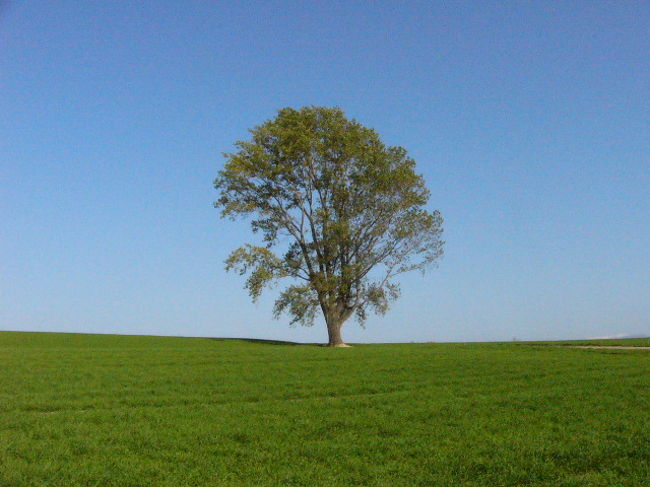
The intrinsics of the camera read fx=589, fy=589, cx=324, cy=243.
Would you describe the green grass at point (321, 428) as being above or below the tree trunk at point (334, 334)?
below

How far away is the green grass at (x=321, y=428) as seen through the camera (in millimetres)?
9352

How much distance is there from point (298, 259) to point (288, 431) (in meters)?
33.9

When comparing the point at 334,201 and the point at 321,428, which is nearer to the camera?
the point at 321,428

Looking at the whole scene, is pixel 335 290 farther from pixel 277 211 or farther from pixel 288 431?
pixel 288 431

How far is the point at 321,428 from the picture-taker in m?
12.4

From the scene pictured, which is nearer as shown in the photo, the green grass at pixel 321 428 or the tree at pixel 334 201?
the green grass at pixel 321 428

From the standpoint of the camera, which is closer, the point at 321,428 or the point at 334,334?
the point at 321,428

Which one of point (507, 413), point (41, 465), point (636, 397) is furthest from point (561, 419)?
point (41, 465)

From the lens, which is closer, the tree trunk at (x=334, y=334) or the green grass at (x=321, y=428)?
the green grass at (x=321, y=428)

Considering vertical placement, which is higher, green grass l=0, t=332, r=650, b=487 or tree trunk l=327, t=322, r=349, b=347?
tree trunk l=327, t=322, r=349, b=347

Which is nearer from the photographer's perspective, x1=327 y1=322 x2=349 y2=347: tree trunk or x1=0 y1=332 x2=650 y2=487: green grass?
x1=0 y1=332 x2=650 y2=487: green grass

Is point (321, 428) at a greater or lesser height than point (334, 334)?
lesser

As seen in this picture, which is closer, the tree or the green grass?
the green grass

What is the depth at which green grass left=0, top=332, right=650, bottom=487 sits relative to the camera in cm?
935
